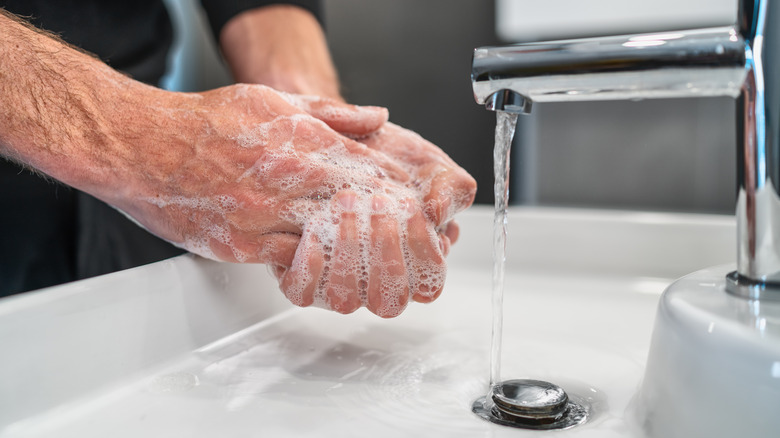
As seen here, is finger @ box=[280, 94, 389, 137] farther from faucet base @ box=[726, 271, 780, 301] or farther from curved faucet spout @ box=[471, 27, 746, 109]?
faucet base @ box=[726, 271, 780, 301]

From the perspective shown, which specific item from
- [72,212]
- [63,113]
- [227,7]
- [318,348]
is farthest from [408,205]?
[227,7]

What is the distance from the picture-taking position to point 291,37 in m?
0.83

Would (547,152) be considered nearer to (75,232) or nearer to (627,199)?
(627,199)

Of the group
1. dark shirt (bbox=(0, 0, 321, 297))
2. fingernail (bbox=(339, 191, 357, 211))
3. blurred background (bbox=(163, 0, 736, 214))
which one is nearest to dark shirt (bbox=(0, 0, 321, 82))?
dark shirt (bbox=(0, 0, 321, 297))

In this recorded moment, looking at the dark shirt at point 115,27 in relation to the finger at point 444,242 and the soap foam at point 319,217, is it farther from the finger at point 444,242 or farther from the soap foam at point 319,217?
the finger at point 444,242

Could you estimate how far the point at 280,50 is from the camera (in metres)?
0.80

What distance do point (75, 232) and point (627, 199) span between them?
4.71 ft

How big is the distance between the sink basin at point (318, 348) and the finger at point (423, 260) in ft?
0.17

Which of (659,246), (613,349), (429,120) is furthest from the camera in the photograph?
(429,120)

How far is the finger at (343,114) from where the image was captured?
18.1 inches

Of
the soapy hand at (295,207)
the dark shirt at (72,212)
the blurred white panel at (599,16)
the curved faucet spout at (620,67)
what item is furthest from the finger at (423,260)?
the blurred white panel at (599,16)

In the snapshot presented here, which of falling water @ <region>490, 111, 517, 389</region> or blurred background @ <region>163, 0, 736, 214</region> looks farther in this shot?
blurred background @ <region>163, 0, 736, 214</region>

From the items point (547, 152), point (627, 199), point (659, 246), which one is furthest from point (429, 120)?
point (659, 246)

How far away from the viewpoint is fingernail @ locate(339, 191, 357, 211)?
40 cm
